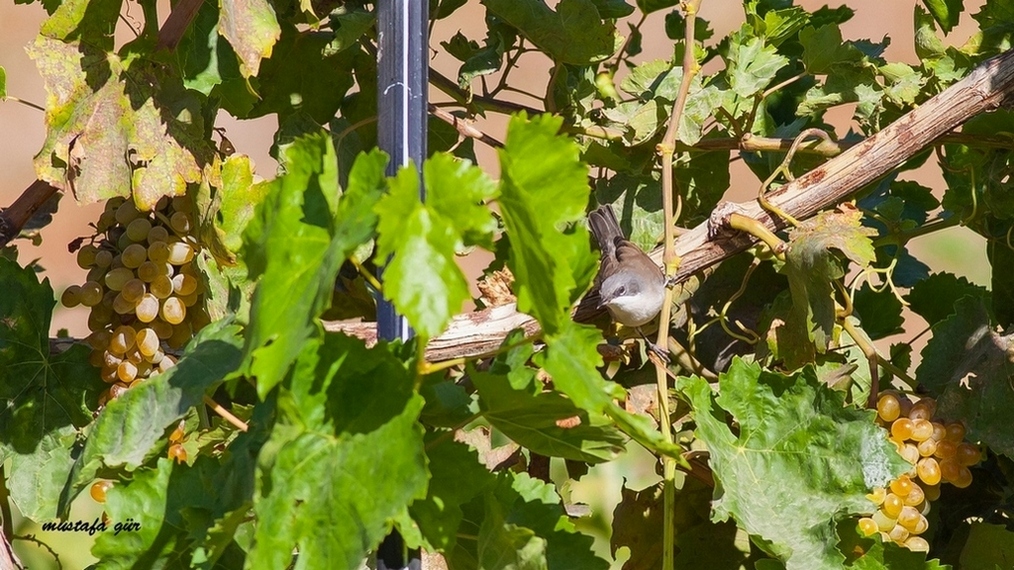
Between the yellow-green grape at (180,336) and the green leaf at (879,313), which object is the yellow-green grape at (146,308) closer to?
the yellow-green grape at (180,336)

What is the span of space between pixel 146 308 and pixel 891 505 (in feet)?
2.76

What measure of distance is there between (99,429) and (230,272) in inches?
15.4

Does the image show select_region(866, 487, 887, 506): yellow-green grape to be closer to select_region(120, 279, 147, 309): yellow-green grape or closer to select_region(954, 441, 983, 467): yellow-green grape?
select_region(954, 441, 983, 467): yellow-green grape

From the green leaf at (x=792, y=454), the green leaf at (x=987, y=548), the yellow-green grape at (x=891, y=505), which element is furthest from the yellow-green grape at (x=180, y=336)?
the green leaf at (x=987, y=548)

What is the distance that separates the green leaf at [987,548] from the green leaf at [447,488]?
25.7 inches

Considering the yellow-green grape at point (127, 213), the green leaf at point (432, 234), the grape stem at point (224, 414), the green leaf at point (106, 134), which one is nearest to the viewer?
the green leaf at point (432, 234)

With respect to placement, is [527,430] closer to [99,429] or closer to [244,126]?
[99,429]

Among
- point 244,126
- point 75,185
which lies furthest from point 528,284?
point 244,126

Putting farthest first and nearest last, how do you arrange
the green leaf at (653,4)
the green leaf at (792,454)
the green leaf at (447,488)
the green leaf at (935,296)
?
the green leaf at (653,4) → the green leaf at (935,296) → the green leaf at (792,454) → the green leaf at (447,488)

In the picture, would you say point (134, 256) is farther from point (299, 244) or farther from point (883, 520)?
point (883, 520)

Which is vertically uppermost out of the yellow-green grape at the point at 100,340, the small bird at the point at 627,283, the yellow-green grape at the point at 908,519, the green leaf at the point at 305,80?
the green leaf at the point at 305,80

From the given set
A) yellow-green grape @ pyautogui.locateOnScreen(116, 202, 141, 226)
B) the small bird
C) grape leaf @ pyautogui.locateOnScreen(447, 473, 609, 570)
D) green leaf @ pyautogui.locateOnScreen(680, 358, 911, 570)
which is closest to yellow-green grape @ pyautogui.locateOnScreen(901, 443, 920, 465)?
green leaf @ pyautogui.locateOnScreen(680, 358, 911, 570)

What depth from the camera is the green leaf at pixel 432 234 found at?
1.91 ft

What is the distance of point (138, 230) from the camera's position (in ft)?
3.83
